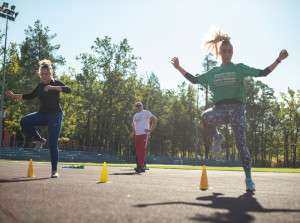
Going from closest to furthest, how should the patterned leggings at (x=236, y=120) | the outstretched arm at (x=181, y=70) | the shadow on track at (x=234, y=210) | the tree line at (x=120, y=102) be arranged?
the shadow on track at (x=234, y=210), the patterned leggings at (x=236, y=120), the outstretched arm at (x=181, y=70), the tree line at (x=120, y=102)

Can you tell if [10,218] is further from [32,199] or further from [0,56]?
[0,56]

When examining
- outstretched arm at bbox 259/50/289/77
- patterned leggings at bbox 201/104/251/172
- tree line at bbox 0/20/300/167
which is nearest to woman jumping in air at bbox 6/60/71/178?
patterned leggings at bbox 201/104/251/172

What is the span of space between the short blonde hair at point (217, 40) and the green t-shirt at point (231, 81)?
0.48 meters

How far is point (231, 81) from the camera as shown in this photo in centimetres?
515

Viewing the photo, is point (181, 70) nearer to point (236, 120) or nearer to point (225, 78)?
point (225, 78)

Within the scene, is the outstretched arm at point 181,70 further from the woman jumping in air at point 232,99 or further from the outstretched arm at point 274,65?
the outstretched arm at point 274,65

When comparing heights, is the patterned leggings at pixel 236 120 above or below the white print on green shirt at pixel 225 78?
below

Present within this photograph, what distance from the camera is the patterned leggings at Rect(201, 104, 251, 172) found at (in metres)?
5.09

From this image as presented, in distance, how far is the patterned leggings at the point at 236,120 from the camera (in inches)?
200

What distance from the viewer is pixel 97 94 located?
42.3 meters

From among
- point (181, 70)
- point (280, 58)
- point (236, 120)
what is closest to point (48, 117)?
point (181, 70)

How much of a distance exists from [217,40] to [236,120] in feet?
4.91

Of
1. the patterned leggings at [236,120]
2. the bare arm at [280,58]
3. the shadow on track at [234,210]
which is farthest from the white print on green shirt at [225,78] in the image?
the shadow on track at [234,210]

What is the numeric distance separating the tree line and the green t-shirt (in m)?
34.2
